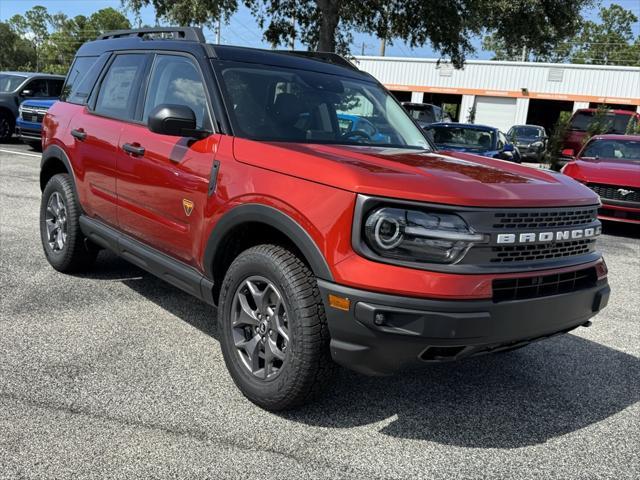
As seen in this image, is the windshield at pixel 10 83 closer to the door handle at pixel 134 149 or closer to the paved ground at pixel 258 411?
the paved ground at pixel 258 411

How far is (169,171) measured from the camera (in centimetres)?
368

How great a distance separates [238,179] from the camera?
3.20 metres

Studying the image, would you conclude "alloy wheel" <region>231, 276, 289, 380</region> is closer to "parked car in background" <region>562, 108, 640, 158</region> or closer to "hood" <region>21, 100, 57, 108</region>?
"hood" <region>21, 100, 57, 108</region>

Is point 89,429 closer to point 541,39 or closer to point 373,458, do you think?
point 373,458

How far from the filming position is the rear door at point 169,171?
349 centimetres

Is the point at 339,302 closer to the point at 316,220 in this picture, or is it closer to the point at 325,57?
the point at 316,220

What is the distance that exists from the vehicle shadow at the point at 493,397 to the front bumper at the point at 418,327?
0.52 m

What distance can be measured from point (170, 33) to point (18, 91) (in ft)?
45.3

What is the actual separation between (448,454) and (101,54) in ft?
13.4

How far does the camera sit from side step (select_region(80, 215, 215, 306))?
3.53m

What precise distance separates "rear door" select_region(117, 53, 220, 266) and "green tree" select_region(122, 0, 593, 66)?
39.4 feet

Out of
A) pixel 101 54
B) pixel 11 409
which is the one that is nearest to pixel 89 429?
pixel 11 409

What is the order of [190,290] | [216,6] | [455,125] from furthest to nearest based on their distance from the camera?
[216,6] → [455,125] → [190,290]

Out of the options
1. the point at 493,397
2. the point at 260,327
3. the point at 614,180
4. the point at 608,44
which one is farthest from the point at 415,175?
the point at 608,44
